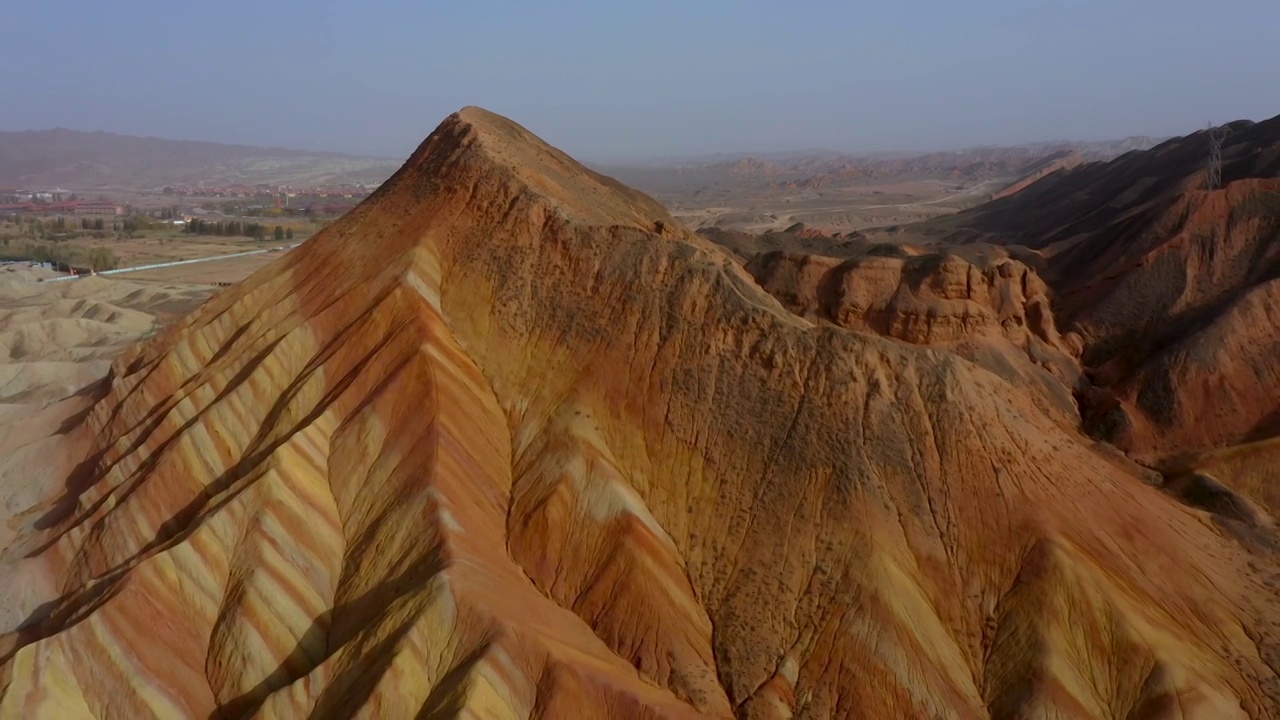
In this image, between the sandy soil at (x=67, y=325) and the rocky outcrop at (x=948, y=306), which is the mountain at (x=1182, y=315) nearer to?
the rocky outcrop at (x=948, y=306)

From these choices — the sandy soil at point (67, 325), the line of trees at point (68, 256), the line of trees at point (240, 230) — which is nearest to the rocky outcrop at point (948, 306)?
the sandy soil at point (67, 325)

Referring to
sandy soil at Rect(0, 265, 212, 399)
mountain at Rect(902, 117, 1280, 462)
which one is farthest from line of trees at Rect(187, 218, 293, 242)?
mountain at Rect(902, 117, 1280, 462)

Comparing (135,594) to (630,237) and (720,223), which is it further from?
(720,223)

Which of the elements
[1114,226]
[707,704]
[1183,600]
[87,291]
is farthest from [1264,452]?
[87,291]

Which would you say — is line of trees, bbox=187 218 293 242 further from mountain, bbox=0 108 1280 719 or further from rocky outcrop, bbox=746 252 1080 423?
mountain, bbox=0 108 1280 719

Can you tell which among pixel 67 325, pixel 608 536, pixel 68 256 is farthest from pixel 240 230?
pixel 608 536
